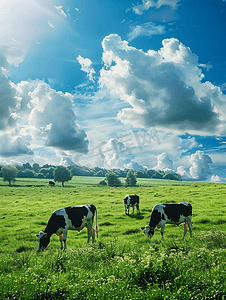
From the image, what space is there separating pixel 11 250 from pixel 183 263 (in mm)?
10722

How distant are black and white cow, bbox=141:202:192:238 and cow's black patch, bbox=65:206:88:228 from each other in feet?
13.2

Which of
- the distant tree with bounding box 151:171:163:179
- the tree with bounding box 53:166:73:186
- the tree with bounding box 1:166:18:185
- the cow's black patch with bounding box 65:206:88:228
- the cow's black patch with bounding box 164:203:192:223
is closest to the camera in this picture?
the cow's black patch with bounding box 65:206:88:228

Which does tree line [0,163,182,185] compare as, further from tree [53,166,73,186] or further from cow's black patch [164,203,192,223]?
cow's black patch [164,203,192,223]

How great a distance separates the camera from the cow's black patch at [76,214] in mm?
13047

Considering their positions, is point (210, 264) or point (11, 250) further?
point (11, 250)

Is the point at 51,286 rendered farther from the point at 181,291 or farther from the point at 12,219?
the point at 12,219

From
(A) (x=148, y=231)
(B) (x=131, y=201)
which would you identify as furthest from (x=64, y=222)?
(B) (x=131, y=201)

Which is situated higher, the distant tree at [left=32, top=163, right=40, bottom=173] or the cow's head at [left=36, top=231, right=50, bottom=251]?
the distant tree at [left=32, top=163, right=40, bottom=173]

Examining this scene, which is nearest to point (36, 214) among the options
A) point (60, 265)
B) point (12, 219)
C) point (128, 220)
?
point (12, 219)

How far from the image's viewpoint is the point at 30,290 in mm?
5469

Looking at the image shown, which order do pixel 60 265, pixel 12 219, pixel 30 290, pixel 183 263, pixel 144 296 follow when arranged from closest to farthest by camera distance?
1. pixel 144 296
2. pixel 30 290
3. pixel 183 263
4. pixel 60 265
5. pixel 12 219

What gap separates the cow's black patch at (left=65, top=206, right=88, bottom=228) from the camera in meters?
13.0

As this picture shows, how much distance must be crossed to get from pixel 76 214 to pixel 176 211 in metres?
6.50

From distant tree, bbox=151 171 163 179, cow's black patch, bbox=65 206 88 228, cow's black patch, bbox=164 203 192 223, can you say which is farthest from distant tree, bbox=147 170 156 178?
cow's black patch, bbox=65 206 88 228
